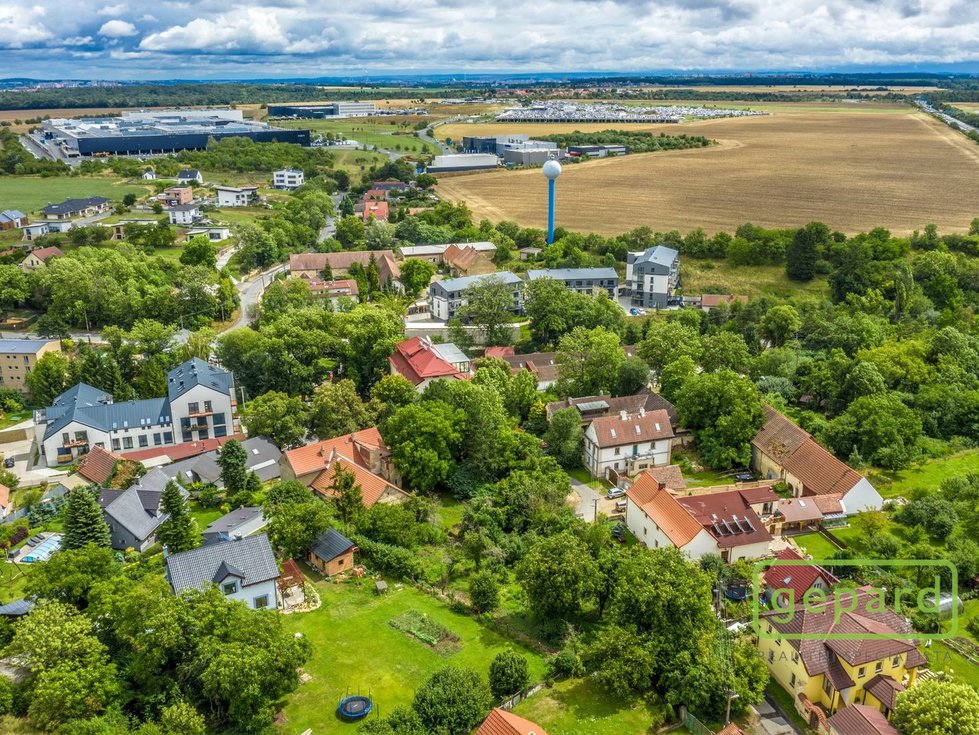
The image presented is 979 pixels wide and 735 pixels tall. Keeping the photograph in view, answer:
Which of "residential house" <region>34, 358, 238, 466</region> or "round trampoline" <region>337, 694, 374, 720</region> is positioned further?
"residential house" <region>34, 358, 238, 466</region>

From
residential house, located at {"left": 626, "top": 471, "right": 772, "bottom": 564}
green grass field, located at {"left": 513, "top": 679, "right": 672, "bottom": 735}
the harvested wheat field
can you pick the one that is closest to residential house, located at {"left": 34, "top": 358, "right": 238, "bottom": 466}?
residential house, located at {"left": 626, "top": 471, "right": 772, "bottom": 564}

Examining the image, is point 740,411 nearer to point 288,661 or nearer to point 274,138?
point 288,661

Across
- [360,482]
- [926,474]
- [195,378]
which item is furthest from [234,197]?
[926,474]

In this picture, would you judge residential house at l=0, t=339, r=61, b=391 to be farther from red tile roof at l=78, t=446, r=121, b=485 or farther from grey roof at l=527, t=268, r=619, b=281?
grey roof at l=527, t=268, r=619, b=281

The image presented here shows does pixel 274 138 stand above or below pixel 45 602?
above

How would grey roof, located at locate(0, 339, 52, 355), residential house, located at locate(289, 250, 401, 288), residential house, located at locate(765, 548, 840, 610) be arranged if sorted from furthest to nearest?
residential house, located at locate(289, 250, 401, 288) < grey roof, located at locate(0, 339, 52, 355) < residential house, located at locate(765, 548, 840, 610)

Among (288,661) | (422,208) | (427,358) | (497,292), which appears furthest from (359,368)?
(422,208)
